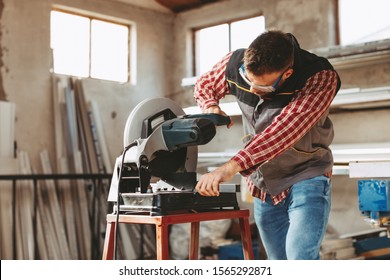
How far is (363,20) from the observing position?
4.54m

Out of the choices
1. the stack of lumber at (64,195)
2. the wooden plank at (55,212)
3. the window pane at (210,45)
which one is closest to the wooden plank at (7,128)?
the stack of lumber at (64,195)

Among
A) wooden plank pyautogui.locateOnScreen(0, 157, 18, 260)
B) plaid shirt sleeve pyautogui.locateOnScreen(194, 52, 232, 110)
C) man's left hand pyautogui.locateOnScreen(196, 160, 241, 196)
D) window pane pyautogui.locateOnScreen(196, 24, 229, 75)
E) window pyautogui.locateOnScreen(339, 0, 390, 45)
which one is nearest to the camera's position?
man's left hand pyautogui.locateOnScreen(196, 160, 241, 196)

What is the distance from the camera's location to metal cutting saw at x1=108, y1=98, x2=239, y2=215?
1.76 metres

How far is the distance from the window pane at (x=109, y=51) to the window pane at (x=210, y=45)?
743mm

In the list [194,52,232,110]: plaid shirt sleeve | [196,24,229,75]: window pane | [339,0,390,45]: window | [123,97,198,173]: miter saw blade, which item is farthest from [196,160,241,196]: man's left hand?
[196,24,229,75]: window pane

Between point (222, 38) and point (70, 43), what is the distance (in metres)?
1.48

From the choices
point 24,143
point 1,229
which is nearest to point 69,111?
point 24,143

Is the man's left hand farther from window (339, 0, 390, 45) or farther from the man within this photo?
window (339, 0, 390, 45)

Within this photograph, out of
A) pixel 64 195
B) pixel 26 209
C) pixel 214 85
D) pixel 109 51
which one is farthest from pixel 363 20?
pixel 26 209

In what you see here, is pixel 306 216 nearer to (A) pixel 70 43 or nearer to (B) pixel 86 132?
(B) pixel 86 132

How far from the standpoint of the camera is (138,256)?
490 cm
